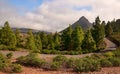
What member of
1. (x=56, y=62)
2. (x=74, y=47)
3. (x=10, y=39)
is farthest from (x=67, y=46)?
(x=56, y=62)

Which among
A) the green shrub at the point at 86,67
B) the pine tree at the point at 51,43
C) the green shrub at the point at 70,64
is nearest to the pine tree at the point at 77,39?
the pine tree at the point at 51,43

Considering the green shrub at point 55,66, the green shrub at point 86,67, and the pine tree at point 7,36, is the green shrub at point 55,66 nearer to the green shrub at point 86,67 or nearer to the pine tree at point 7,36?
the green shrub at point 86,67

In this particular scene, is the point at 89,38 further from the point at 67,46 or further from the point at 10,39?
the point at 10,39

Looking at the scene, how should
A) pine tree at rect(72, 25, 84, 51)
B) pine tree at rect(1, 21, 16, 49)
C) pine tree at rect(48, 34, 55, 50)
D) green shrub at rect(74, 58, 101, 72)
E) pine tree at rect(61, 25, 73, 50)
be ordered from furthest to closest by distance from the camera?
pine tree at rect(48, 34, 55, 50) < pine tree at rect(61, 25, 73, 50) < pine tree at rect(72, 25, 84, 51) < pine tree at rect(1, 21, 16, 49) < green shrub at rect(74, 58, 101, 72)

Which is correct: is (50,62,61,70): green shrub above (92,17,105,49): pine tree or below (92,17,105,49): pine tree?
below

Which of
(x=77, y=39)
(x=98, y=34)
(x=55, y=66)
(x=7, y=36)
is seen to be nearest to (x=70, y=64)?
(x=55, y=66)

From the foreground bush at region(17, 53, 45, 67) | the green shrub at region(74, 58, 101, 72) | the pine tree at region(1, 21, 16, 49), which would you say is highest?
the pine tree at region(1, 21, 16, 49)

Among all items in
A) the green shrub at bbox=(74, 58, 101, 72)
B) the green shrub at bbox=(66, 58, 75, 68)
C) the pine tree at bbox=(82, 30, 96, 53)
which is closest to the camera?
the green shrub at bbox=(74, 58, 101, 72)

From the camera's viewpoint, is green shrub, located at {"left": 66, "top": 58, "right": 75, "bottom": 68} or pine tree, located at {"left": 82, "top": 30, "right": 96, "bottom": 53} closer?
green shrub, located at {"left": 66, "top": 58, "right": 75, "bottom": 68}

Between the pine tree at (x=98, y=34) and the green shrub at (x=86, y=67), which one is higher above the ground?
the pine tree at (x=98, y=34)

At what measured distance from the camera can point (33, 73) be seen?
55.5 feet

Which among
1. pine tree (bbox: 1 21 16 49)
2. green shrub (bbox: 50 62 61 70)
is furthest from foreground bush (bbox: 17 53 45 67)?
pine tree (bbox: 1 21 16 49)

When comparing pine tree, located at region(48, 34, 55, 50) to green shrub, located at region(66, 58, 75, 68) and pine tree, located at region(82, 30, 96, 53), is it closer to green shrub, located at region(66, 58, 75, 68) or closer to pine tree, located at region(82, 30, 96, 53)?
pine tree, located at region(82, 30, 96, 53)

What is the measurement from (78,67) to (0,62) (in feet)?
16.1
